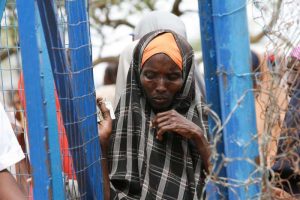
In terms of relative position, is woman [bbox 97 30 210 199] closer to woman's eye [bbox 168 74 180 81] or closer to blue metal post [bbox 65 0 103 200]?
woman's eye [bbox 168 74 180 81]

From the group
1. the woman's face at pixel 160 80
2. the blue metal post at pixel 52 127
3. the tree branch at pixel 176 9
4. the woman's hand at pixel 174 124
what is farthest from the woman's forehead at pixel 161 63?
the tree branch at pixel 176 9

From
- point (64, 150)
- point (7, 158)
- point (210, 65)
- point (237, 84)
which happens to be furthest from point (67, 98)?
point (237, 84)

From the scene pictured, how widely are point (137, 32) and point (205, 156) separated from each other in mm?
1582

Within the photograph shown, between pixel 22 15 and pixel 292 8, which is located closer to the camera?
pixel 292 8

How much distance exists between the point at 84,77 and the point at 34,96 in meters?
0.43

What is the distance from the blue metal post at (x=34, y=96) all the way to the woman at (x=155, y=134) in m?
0.61

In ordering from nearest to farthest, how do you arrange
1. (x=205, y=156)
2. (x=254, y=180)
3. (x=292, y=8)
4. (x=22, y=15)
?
(x=254, y=180) < (x=292, y=8) < (x=22, y=15) < (x=205, y=156)

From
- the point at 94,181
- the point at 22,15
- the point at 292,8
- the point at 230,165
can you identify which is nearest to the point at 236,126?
the point at 230,165

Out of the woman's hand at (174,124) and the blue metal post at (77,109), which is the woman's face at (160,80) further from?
the blue metal post at (77,109)

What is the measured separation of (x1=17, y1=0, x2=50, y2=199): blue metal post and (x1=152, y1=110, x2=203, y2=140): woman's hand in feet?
1.94

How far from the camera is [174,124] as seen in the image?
401cm

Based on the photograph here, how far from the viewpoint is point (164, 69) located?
420 cm

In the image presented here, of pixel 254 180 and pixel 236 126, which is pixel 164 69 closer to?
pixel 236 126

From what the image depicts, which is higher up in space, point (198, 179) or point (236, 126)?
point (236, 126)
